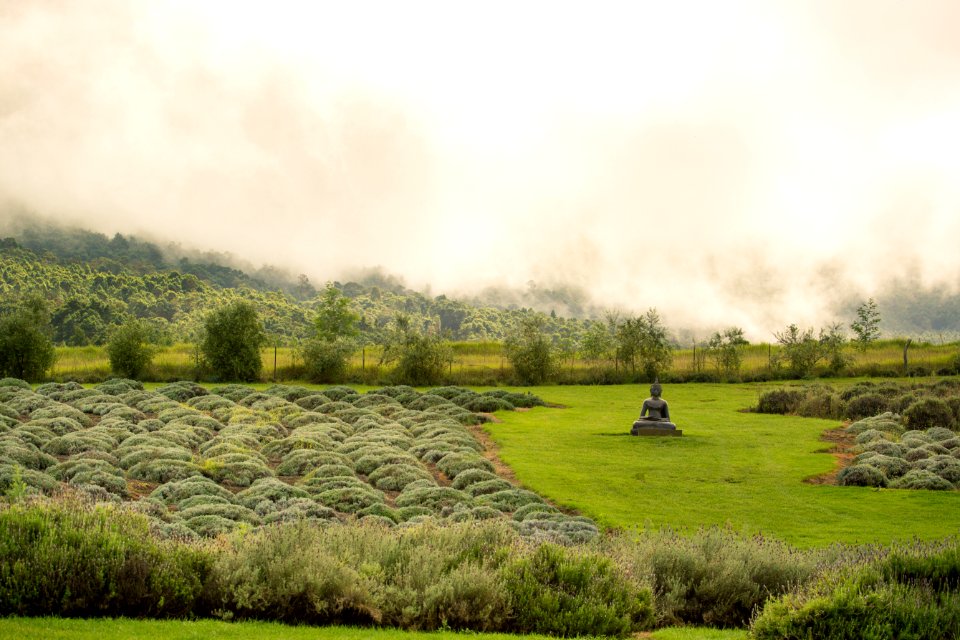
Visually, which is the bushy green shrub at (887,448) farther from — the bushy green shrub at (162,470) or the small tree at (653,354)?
the small tree at (653,354)

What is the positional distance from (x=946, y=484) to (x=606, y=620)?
53.9ft

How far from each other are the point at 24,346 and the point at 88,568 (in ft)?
165

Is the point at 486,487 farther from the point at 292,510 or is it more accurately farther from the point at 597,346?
the point at 597,346

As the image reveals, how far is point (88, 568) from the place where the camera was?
8.65 metres

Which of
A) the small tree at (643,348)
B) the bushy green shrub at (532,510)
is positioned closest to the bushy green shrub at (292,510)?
the bushy green shrub at (532,510)

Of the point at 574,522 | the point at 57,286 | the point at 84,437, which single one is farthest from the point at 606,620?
the point at 57,286

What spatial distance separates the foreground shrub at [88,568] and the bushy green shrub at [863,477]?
18.7 m

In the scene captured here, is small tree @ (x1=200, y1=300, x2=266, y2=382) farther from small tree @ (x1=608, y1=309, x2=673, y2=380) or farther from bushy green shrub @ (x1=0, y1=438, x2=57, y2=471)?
bushy green shrub @ (x1=0, y1=438, x2=57, y2=471)

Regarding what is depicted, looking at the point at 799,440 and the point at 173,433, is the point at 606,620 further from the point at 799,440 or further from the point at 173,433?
the point at 799,440

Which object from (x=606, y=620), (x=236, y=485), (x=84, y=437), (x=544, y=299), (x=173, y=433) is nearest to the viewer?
(x=606, y=620)

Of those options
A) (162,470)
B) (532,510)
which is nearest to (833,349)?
(532,510)

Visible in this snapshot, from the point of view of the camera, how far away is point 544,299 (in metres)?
196

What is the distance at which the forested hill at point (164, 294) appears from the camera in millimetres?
89812

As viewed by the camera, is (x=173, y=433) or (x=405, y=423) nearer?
(x=173, y=433)
